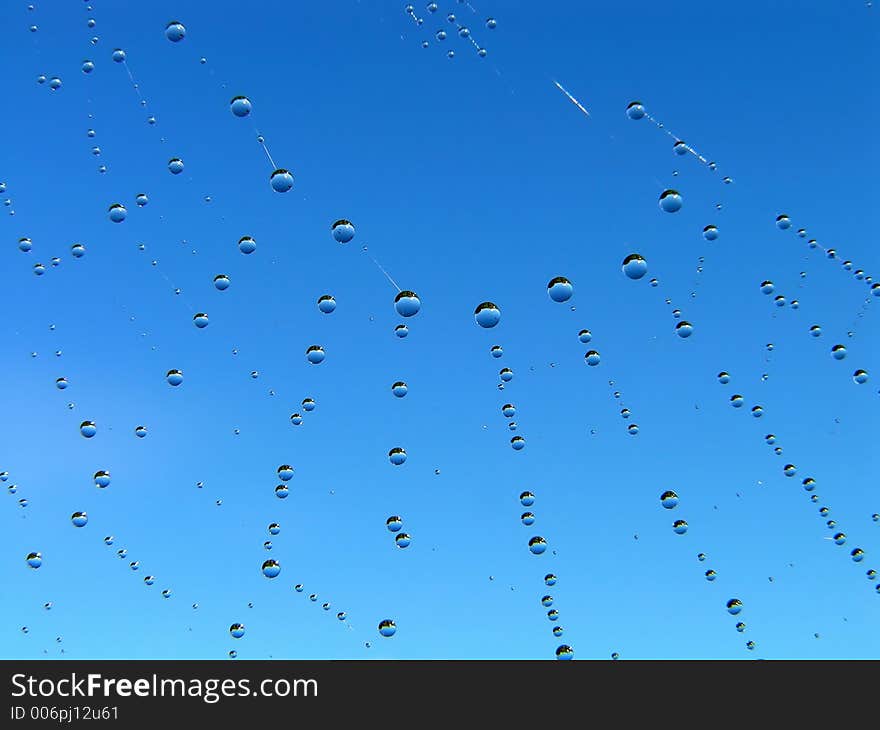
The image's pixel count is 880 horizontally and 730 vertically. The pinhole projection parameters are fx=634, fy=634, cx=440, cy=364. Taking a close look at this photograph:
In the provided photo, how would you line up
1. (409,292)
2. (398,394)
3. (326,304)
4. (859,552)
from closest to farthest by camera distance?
(409,292) < (326,304) < (398,394) < (859,552)

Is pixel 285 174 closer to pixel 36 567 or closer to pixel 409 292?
pixel 409 292

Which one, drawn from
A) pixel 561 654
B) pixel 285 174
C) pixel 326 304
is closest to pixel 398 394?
pixel 326 304

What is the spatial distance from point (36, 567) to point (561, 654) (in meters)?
5.17

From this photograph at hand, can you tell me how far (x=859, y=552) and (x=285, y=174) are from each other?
22.7 ft

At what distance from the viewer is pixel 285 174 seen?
4688mm

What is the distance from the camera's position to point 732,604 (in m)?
6.26

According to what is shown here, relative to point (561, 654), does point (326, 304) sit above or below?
above
